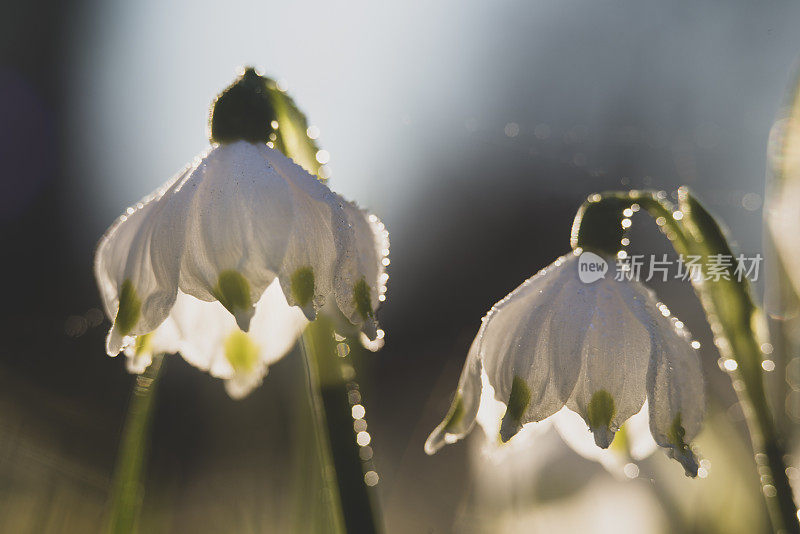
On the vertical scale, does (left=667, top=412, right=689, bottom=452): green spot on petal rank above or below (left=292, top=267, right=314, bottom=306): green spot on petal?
below

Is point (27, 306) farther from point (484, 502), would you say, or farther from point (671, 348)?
point (671, 348)

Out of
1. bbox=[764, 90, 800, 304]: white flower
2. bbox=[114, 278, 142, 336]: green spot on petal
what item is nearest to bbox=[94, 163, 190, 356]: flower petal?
bbox=[114, 278, 142, 336]: green spot on petal

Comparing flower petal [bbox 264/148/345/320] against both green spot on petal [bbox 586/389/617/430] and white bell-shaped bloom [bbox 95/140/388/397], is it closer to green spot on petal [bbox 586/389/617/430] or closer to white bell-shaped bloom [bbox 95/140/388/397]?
white bell-shaped bloom [bbox 95/140/388/397]

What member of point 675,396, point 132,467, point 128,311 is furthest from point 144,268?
point 675,396

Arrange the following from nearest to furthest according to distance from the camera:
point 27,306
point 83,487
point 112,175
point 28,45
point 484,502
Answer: point 83,487 < point 484,502 < point 27,306 < point 112,175 < point 28,45

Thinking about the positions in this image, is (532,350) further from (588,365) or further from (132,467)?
(132,467)

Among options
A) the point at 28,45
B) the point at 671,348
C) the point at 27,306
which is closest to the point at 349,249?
the point at 671,348
